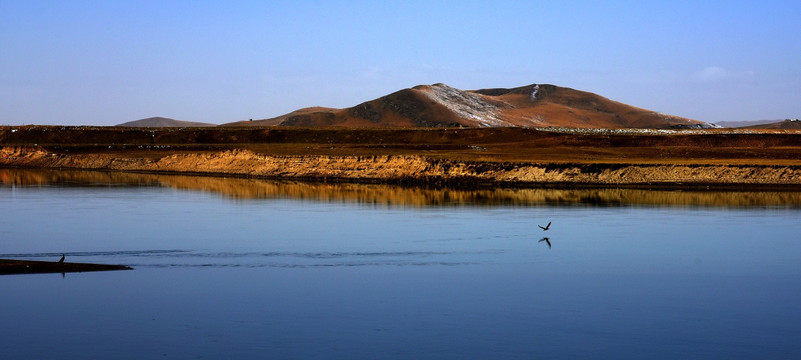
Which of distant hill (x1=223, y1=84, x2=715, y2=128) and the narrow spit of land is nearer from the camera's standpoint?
the narrow spit of land

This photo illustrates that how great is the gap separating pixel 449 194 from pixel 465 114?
12609 cm

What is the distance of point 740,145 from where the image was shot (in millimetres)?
81062

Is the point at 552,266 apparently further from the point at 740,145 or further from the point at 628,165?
the point at 740,145

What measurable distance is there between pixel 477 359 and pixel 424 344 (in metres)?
1.38

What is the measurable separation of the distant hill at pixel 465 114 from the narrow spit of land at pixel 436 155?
67408 mm

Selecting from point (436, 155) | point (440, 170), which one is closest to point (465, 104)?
point (436, 155)

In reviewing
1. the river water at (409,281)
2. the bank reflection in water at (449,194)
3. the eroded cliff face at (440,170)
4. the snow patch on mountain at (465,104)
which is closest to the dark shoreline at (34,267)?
the river water at (409,281)

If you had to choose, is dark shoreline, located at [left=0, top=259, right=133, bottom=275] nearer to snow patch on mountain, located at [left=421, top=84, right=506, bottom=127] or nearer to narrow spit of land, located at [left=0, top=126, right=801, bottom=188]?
narrow spit of land, located at [left=0, top=126, right=801, bottom=188]

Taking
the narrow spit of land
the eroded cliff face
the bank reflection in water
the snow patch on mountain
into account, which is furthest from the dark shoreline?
the snow patch on mountain

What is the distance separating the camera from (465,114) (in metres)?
177

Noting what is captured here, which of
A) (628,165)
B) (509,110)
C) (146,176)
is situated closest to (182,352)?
(628,165)

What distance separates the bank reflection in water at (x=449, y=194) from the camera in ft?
150

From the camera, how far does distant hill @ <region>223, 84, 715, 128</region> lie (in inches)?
6870

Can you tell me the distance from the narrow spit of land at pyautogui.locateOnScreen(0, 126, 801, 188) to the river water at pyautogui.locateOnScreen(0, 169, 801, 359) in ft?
37.7
